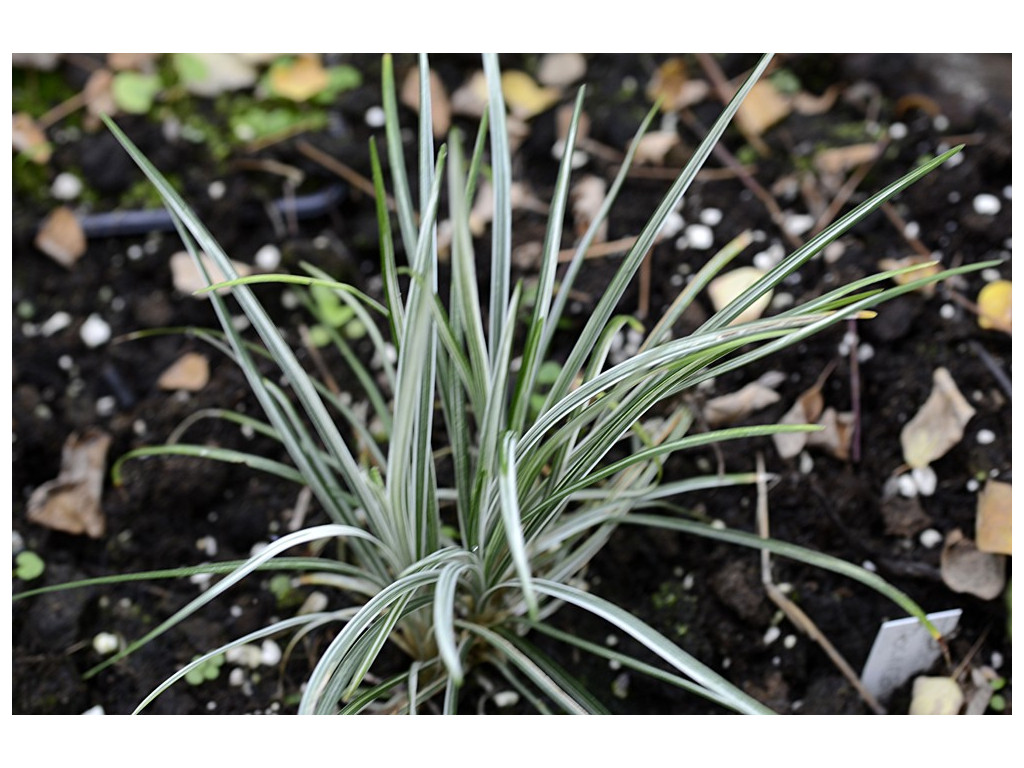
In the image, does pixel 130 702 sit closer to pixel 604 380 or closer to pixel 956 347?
pixel 604 380

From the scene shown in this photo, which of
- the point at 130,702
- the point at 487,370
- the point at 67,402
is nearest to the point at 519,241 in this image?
the point at 487,370

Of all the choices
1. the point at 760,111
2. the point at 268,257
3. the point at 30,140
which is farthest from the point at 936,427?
the point at 30,140

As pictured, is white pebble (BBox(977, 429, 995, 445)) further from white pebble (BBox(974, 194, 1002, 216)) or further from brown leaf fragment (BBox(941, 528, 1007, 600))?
white pebble (BBox(974, 194, 1002, 216))

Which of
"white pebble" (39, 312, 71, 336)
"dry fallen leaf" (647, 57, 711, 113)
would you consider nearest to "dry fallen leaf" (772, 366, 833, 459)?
"dry fallen leaf" (647, 57, 711, 113)

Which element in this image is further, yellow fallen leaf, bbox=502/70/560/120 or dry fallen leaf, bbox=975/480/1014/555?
yellow fallen leaf, bbox=502/70/560/120

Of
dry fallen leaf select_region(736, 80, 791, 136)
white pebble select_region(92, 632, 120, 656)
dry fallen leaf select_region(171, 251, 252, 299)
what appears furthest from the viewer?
dry fallen leaf select_region(736, 80, 791, 136)
